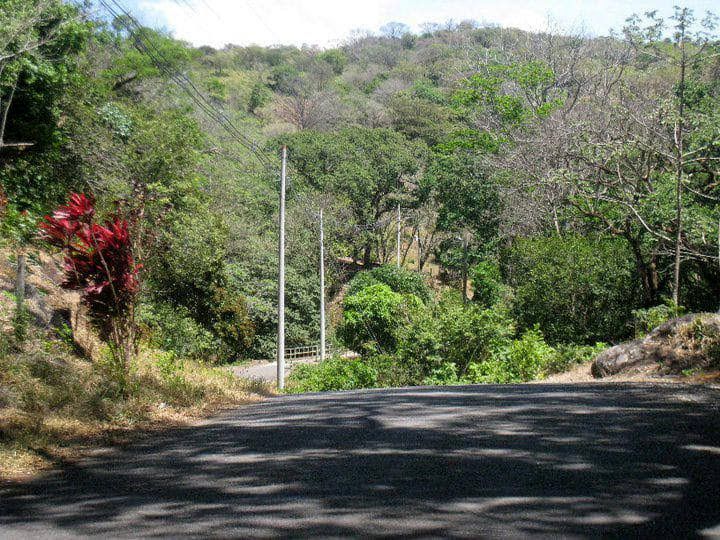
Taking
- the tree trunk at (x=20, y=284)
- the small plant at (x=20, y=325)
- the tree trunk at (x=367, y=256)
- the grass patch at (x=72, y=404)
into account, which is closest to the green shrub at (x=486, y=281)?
the tree trunk at (x=367, y=256)

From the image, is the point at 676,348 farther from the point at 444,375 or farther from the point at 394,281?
the point at 394,281

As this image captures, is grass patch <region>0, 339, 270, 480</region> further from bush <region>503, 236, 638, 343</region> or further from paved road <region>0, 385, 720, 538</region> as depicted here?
bush <region>503, 236, 638, 343</region>

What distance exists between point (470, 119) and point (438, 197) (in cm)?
656

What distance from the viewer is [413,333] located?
21.6m

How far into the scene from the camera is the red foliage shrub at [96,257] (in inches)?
345

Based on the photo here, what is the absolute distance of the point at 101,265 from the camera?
8906mm

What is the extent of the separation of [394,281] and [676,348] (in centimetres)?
3161

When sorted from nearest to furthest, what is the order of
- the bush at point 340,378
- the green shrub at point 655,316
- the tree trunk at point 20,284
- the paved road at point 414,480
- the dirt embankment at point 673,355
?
the paved road at point 414,480
the tree trunk at point 20,284
the dirt embankment at point 673,355
the green shrub at point 655,316
the bush at point 340,378

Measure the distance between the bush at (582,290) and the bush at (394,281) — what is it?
18782mm

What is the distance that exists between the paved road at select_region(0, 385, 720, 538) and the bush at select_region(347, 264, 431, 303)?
1409 inches

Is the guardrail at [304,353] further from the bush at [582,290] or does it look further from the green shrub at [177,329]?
the bush at [582,290]

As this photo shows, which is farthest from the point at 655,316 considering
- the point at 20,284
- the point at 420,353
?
the point at 20,284

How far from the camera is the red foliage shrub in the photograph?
28.8 feet

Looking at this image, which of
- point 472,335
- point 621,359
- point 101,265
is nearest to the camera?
point 101,265
